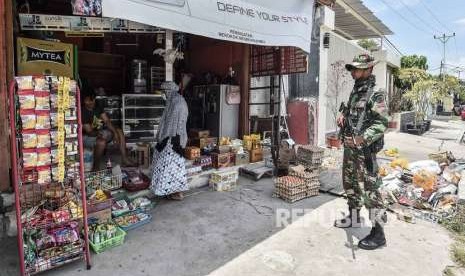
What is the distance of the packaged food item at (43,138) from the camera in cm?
274

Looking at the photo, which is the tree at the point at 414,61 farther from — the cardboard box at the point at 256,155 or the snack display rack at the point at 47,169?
the snack display rack at the point at 47,169

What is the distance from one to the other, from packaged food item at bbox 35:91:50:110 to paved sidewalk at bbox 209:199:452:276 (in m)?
2.06

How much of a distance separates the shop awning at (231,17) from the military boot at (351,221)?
2.56 m

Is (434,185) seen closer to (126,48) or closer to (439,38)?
(126,48)

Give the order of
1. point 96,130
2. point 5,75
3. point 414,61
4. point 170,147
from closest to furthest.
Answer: point 5,75, point 170,147, point 96,130, point 414,61

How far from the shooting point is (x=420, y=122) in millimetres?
15383

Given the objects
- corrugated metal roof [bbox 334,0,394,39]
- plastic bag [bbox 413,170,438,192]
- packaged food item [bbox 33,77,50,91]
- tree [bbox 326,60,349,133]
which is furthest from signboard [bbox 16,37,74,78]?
corrugated metal roof [bbox 334,0,394,39]

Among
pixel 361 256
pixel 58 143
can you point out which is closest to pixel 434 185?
pixel 361 256

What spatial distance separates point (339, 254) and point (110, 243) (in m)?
2.40

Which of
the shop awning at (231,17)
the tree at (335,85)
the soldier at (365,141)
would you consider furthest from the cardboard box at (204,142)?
the tree at (335,85)

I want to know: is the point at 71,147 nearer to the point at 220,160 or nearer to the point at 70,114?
the point at 70,114

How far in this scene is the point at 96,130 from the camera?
213 inches

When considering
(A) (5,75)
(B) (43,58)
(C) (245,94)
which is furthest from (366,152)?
(B) (43,58)

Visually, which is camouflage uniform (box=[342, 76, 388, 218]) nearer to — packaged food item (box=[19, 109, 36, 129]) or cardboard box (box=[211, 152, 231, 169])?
cardboard box (box=[211, 152, 231, 169])
